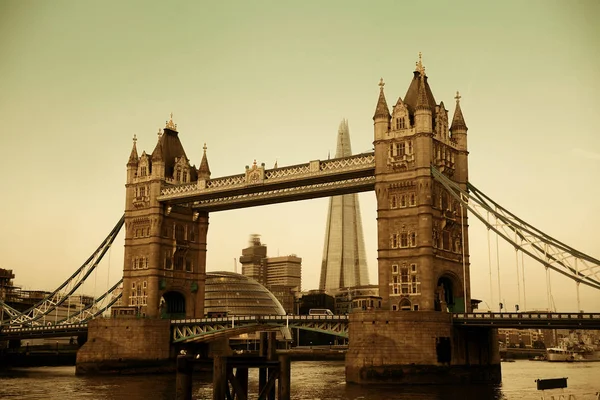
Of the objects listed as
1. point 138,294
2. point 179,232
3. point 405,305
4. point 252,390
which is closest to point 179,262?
point 179,232

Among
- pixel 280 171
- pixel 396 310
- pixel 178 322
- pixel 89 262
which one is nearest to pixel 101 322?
pixel 178 322

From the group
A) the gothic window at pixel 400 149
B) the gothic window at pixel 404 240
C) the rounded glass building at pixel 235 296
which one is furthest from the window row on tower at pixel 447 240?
the rounded glass building at pixel 235 296

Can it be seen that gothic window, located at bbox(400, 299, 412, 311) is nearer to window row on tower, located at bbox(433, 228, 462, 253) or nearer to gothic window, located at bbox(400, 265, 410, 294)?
gothic window, located at bbox(400, 265, 410, 294)

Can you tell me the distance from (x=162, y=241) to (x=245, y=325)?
17.2 meters

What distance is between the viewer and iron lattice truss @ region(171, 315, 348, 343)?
74.5 metres

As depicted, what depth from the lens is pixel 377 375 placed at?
6450cm

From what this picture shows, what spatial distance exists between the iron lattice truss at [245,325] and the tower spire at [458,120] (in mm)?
23670

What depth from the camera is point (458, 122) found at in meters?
78.8

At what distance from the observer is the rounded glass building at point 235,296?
157250 millimetres

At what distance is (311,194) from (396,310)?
18.9 meters

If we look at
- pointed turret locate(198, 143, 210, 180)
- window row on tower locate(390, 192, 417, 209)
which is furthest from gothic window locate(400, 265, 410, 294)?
pointed turret locate(198, 143, 210, 180)

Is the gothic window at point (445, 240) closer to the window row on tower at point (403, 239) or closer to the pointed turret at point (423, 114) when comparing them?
the window row on tower at point (403, 239)

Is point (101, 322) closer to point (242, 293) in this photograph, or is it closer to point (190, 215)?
point (190, 215)

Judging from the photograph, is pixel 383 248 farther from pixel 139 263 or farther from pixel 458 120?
pixel 139 263
